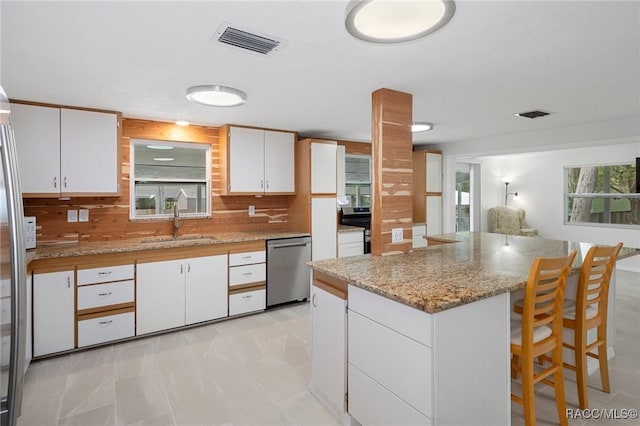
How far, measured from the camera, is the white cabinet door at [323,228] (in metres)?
4.43

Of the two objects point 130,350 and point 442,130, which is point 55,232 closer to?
point 130,350

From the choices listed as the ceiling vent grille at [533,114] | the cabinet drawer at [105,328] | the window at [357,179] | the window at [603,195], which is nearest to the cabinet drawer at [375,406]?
the cabinet drawer at [105,328]

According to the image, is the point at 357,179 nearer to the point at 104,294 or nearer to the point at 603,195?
the point at 104,294

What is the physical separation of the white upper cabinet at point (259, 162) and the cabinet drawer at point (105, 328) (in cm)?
170

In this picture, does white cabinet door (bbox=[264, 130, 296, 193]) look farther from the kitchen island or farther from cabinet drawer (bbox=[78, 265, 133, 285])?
the kitchen island

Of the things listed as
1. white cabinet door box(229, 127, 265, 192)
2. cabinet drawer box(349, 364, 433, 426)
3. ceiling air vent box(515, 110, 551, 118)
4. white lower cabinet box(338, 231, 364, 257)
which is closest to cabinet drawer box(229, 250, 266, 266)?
white cabinet door box(229, 127, 265, 192)

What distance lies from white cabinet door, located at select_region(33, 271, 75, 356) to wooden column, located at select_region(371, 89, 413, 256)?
8.63ft

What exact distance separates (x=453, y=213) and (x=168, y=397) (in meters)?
5.00

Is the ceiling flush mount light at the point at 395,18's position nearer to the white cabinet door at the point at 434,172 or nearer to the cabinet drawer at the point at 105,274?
the cabinet drawer at the point at 105,274

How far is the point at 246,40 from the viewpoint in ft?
6.13

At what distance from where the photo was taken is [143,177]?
395cm

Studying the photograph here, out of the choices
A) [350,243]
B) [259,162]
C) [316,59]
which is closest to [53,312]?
[259,162]

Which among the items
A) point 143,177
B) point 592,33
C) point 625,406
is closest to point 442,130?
point 592,33

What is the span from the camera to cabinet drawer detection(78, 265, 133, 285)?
307 centimetres
